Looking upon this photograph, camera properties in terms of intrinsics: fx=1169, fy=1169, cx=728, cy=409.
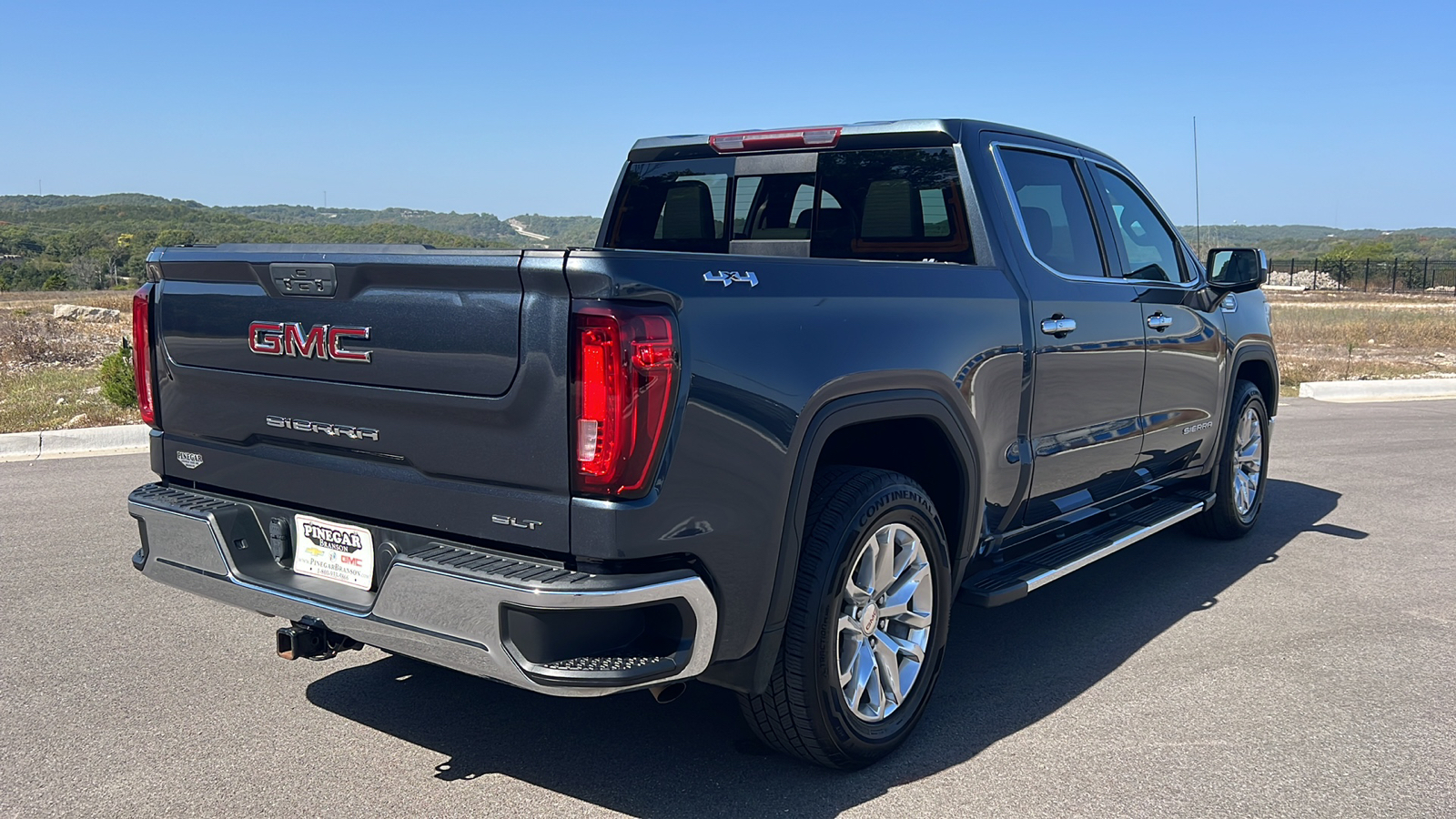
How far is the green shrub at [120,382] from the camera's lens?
35.2ft

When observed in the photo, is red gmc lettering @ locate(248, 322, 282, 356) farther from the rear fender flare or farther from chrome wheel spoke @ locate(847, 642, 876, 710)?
chrome wheel spoke @ locate(847, 642, 876, 710)

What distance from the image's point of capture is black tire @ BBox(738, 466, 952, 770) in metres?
3.31

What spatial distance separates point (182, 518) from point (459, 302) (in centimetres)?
128

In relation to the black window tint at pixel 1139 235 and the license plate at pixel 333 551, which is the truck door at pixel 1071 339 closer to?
the black window tint at pixel 1139 235

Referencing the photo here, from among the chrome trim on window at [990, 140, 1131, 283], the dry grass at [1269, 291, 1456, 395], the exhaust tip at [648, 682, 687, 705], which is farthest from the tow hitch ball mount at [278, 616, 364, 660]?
the dry grass at [1269, 291, 1456, 395]

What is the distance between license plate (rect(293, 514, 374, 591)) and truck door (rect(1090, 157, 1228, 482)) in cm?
350

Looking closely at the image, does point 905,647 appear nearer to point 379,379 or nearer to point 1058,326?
point 1058,326

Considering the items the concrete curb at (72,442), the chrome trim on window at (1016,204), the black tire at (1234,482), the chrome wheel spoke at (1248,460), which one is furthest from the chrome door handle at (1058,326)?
the concrete curb at (72,442)

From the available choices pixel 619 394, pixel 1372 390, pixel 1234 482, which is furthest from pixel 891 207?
pixel 1372 390

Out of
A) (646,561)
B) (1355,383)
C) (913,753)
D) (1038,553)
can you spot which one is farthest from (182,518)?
(1355,383)

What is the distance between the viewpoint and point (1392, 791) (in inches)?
136

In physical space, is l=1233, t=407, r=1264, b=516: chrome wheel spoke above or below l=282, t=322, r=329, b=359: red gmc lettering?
below

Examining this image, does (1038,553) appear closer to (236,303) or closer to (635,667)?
(635,667)

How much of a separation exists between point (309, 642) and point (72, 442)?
6.95m
